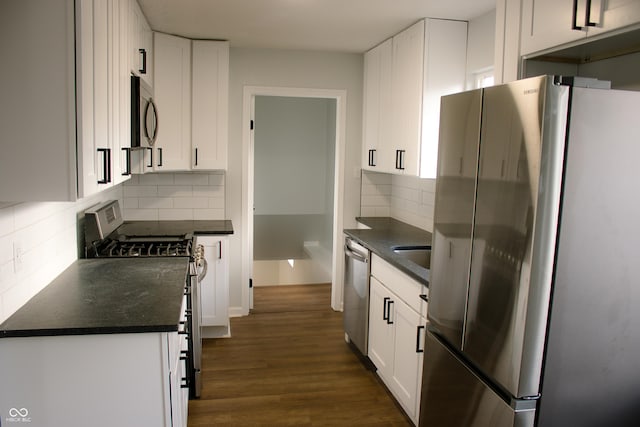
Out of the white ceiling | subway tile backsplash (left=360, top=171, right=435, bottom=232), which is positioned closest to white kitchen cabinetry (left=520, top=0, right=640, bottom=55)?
the white ceiling

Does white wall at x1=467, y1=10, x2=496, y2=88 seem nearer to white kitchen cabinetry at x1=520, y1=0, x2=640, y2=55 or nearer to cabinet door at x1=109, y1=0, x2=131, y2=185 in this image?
white kitchen cabinetry at x1=520, y1=0, x2=640, y2=55

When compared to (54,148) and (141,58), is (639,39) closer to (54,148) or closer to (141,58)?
(54,148)

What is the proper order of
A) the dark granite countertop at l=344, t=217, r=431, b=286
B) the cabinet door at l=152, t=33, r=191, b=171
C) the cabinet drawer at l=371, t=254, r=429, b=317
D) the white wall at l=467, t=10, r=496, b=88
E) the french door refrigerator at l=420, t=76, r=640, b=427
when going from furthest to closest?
the cabinet door at l=152, t=33, r=191, b=171, the white wall at l=467, t=10, r=496, b=88, the dark granite countertop at l=344, t=217, r=431, b=286, the cabinet drawer at l=371, t=254, r=429, b=317, the french door refrigerator at l=420, t=76, r=640, b=427

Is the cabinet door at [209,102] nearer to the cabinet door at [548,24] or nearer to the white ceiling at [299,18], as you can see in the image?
the white ceiling at [299,18]

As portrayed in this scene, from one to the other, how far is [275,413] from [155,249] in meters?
1.29

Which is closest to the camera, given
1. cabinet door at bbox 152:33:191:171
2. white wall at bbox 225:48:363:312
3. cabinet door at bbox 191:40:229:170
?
cabinet door at bbox 152:33:191:171

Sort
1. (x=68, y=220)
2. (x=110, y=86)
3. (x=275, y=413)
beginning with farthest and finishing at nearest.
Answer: (x=275, y=413) < (x=68, y=220) < (x=110, y=86)

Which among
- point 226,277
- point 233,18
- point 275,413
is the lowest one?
point 275,413

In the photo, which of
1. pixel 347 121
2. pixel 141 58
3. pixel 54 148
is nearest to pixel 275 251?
pixel 347 121

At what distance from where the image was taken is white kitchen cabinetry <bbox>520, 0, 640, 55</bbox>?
5.35 feet

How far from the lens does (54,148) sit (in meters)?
1.78

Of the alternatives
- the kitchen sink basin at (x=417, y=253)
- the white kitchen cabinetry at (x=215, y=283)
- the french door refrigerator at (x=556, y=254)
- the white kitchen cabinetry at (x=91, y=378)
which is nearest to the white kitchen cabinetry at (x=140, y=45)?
the white kitchen cabinetry at (x=215, y=283)

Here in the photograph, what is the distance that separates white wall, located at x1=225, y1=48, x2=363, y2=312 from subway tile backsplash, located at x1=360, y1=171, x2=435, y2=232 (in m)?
0.12

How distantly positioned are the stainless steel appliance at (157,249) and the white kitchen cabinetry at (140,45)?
0.94 m
